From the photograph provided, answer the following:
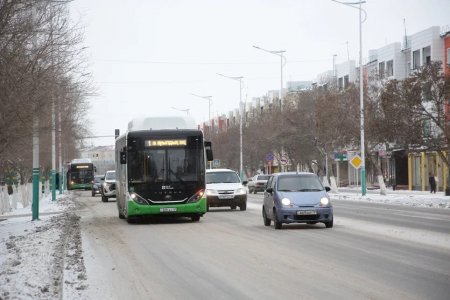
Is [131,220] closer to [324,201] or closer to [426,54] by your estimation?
[324,201]

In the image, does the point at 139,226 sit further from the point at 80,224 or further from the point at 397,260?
the point at 397,260

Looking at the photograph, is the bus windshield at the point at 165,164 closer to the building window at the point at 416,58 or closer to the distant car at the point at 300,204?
the distant car at the point at 300,204

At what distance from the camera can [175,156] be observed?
28828 millimetres

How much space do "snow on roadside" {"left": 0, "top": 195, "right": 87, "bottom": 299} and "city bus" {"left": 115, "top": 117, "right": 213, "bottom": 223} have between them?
2.25 meters

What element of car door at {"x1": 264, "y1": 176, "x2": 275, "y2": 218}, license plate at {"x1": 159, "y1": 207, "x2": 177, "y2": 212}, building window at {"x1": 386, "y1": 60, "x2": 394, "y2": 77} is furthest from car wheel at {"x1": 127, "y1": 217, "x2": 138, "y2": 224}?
building window at {"x1": 386, "y1": 60, "x2": 394, "y2": 77}

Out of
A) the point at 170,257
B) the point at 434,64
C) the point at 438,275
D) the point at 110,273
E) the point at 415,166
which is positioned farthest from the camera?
the point at 415,166

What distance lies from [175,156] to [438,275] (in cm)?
1659

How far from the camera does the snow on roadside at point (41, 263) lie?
39.3 feet

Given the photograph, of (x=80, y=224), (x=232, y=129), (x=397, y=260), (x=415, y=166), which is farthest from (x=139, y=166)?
(x=232, y=129)

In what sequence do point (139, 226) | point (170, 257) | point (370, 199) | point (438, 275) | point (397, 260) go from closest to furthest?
point (438, 275) → point (397, 260) → point (170, 257) → point (139, 226) → point (370, 199)

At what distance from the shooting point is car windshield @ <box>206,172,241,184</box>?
3894cm

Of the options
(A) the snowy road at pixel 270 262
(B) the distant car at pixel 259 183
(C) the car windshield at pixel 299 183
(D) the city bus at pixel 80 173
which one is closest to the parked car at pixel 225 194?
(C) the car windshield at pixel 299 183

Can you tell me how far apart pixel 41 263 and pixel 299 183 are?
11779 millimetres

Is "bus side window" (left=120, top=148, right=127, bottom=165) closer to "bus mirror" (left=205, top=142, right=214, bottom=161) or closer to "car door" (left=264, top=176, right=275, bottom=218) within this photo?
"bus mirror" (left=205, top=142, right=214, bottom=161)
